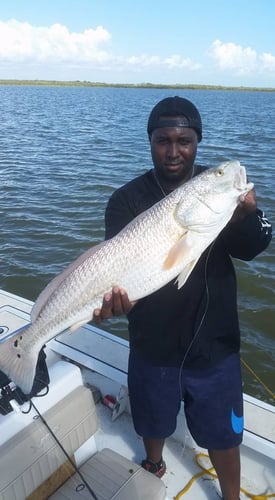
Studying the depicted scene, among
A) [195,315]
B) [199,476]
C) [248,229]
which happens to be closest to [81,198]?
[199,476]

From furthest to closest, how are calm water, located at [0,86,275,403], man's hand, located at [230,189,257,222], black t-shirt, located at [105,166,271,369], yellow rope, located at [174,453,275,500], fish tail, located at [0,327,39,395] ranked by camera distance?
calm water, located at [0,86,275,403] → yellow rope, located at [174,453,275,500] → black t-shirt, located at [105,166,271,369] → fish tail, located at [0,327,39,395] → man's hand, located at [230,189,257,222]

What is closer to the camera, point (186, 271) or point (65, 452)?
point (186, 271)

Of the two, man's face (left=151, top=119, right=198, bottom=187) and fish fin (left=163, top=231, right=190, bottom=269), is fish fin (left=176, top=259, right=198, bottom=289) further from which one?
man's face (left=151, top=119, right=198, bottom=187)

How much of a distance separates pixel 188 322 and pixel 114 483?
144 cm

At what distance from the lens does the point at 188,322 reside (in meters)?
3.32

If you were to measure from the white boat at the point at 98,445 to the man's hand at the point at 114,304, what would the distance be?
786 mm

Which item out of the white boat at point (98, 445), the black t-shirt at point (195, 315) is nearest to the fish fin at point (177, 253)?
the black t-shirt at point (195, 315)

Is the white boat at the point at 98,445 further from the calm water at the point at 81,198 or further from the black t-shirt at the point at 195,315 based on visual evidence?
the calm water at the point at 81,198

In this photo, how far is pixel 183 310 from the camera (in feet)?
10.9

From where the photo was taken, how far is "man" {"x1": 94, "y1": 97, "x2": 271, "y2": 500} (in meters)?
3.22

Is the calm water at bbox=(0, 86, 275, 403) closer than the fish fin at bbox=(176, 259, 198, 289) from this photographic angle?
No

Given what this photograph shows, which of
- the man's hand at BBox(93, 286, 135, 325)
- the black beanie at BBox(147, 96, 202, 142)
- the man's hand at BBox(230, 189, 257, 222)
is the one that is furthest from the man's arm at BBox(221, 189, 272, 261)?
the man's hand at BBox(93, 286, 135, 325)

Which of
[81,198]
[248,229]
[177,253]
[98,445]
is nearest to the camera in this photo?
[248,229]

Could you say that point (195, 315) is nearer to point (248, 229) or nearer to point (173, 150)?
point (248, 229)
